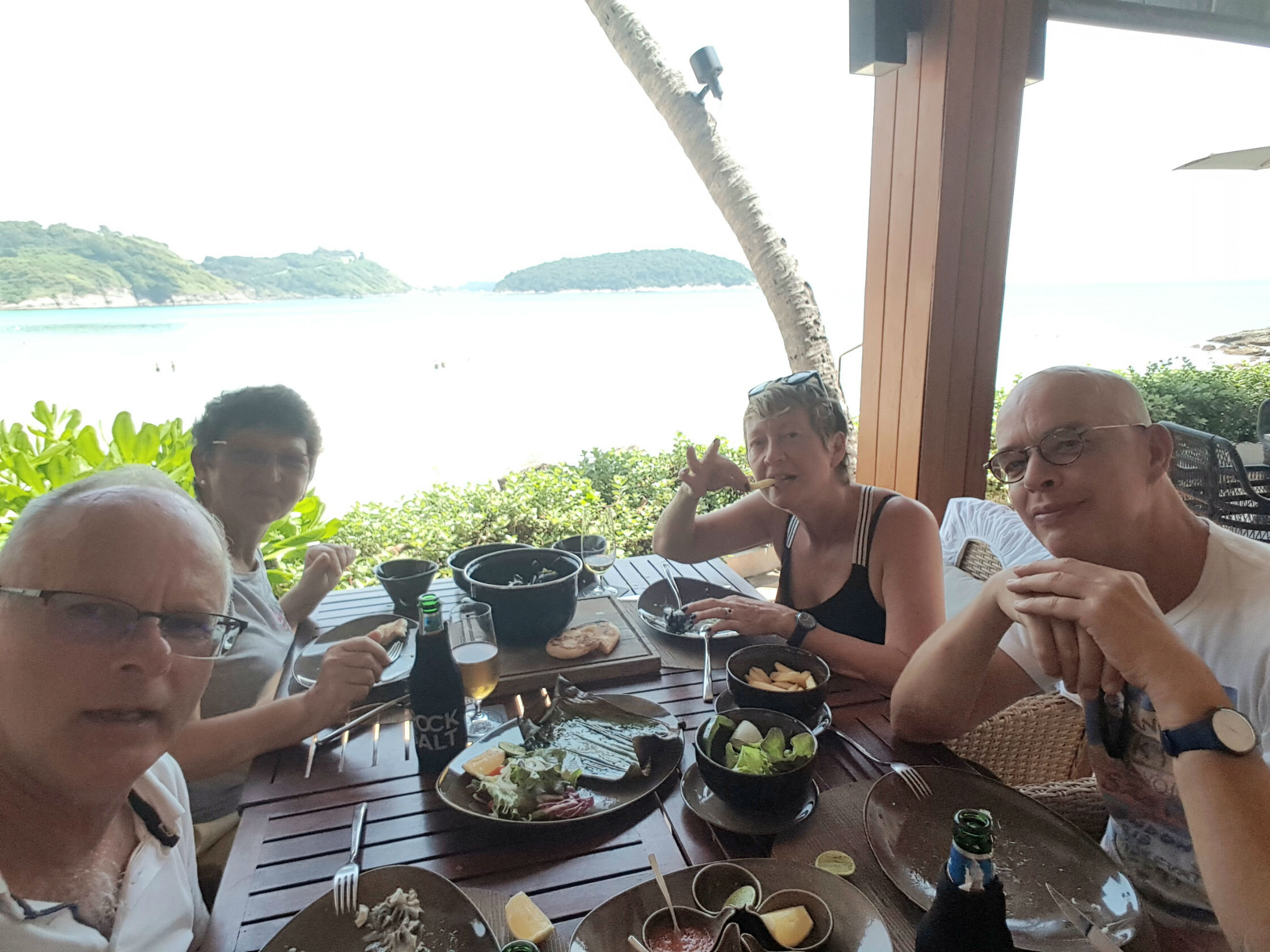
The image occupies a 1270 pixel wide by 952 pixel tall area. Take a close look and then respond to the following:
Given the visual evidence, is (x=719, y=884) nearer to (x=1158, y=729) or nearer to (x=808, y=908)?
(x=808, y=908)

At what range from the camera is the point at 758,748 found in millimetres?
1075

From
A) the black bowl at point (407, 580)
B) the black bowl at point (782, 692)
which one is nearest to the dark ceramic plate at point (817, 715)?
the black bowl at point (782, 692)

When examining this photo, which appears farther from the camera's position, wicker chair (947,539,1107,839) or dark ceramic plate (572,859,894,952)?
wicker chair (947,539,1107,839)

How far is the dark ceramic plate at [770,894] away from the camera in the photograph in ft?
2.60

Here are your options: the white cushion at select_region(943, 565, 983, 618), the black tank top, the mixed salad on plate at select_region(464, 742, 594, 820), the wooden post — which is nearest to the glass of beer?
→ the mixed salad on plate at select_region(464, 742, 594, 820)

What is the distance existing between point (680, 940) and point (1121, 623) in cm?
78

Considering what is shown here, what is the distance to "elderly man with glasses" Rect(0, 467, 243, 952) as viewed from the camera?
0.74 metres

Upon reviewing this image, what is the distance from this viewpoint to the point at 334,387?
20.9 meters

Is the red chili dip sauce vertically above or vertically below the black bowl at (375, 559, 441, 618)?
below

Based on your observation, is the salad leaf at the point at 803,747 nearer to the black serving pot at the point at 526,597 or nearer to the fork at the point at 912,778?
the fork at the point at 912,778

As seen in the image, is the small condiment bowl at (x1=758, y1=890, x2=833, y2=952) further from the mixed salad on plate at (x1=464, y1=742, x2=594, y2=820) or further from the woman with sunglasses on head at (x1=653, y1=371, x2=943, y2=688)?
the woman with sunglasses on head at (x1=653, y1=371, x2=943, y2=688)

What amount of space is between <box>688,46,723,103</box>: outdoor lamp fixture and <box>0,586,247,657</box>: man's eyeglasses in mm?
4117

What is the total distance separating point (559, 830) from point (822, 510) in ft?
4.11

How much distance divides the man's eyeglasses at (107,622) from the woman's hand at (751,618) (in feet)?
3.45
